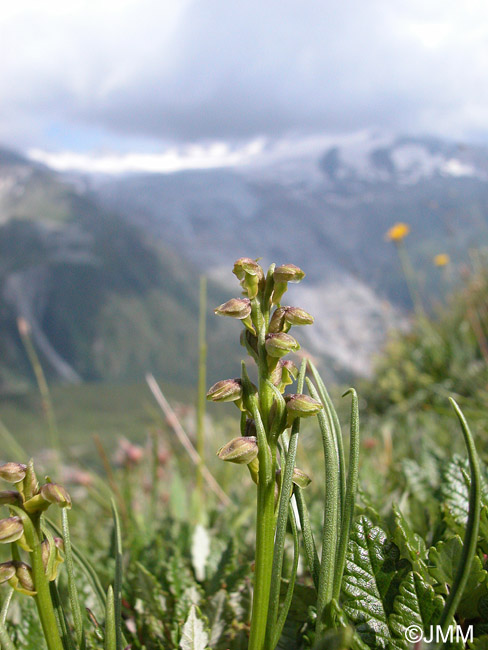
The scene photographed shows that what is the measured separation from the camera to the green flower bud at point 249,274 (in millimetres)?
790

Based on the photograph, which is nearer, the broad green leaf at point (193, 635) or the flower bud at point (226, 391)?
the flower bud at point (226, 391)

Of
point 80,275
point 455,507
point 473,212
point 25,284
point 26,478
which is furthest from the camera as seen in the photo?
point 80,275

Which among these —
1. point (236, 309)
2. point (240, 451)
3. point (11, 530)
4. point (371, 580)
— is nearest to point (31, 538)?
point (11, 530)

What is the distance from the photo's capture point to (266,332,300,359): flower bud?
737mm

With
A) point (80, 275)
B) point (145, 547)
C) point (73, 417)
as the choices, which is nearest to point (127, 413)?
point (73, 417)

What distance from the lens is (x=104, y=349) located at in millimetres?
160875

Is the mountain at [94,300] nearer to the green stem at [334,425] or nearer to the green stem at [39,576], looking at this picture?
the green stem at [334,425]

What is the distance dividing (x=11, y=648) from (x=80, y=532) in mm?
2150

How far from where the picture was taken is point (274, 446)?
78 cm

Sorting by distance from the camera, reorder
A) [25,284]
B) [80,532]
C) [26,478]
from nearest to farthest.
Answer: [26,478] → [80,532] → [25,284]

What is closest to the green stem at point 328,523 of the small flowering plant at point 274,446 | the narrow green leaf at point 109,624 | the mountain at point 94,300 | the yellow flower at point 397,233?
the small flowering plant at point 274,446

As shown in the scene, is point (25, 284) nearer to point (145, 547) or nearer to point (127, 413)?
point (127, 413)

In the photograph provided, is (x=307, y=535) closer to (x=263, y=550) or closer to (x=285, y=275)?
(x=263, y=550)

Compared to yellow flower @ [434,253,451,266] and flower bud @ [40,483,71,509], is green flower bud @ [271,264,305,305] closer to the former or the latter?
flower bud @ [40,483,71,509]
